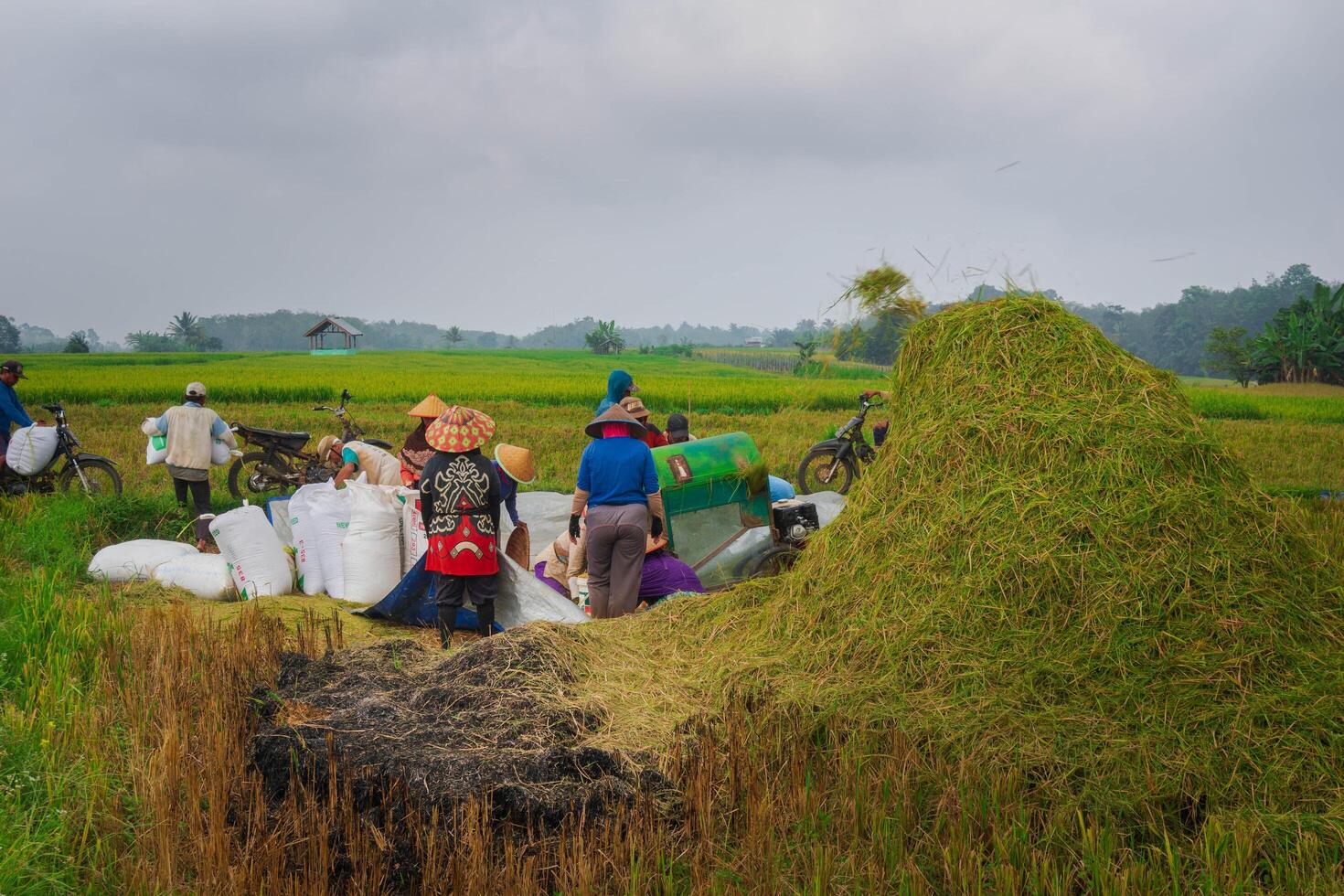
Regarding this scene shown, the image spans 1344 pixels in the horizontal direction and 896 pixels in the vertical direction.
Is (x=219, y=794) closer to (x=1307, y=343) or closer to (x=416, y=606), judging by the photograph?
(x=416, y=606)

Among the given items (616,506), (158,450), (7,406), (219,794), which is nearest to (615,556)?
(616,506)

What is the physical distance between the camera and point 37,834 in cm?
306

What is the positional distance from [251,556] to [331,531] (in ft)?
1.65

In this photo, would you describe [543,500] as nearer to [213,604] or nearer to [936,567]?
[213,604]

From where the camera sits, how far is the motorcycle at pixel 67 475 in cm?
907

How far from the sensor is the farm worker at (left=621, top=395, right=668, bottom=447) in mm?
6500

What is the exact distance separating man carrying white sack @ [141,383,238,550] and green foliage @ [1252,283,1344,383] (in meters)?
42.6

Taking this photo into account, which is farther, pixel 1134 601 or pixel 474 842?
pixel 1134 601

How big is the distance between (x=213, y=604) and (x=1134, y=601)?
5.14 m

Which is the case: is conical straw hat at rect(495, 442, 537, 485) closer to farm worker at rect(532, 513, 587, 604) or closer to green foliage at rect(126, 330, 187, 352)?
farm worker at rect(532, 513, 587, 604)

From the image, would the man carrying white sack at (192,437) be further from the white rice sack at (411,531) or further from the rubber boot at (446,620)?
the rubber boot at (446,620)

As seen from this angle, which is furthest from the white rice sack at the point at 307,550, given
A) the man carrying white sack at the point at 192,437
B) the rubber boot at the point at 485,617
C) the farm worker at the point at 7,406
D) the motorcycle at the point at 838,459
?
the motorcycle at the point at 838,459

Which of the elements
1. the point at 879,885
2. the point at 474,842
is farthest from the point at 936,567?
the point at 474,842

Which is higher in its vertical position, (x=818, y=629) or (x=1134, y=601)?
(x=1134, y=601)
